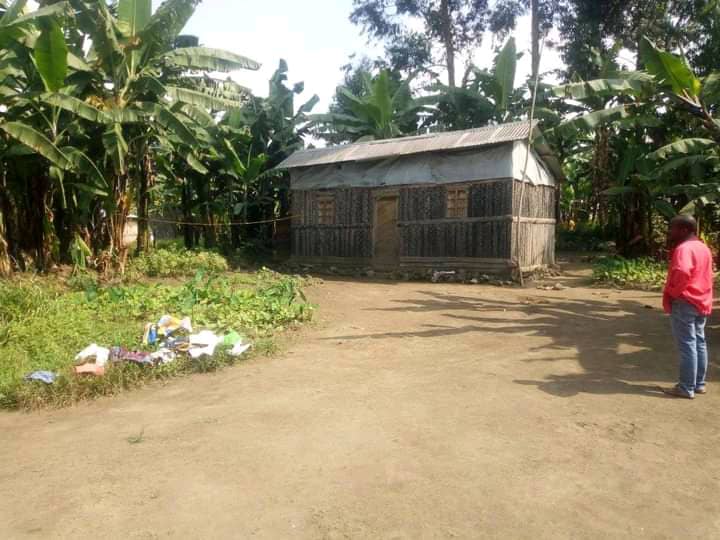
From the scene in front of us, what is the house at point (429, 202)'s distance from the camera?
12.9m

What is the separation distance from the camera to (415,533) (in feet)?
8.71

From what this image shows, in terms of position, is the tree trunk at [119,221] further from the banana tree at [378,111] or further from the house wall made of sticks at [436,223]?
the banana tree at [378,111]

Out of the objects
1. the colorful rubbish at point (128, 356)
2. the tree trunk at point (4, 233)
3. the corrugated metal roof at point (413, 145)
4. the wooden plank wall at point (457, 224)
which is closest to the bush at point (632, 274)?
the wooden plank wall at point (457, 224)

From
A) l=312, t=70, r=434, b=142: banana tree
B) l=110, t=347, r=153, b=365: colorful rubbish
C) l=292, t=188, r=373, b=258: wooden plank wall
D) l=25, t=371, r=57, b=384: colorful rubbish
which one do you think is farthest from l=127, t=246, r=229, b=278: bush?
l=25, t=371, r=57, b=384: colorful rubbish

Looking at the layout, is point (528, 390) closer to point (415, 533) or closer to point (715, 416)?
point (715, 416)

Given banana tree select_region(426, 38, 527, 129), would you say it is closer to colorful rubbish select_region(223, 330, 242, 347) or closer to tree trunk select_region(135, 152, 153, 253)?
tree trunk select_region(135, 152, 153, 253)

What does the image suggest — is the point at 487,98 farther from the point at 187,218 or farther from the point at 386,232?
the point at 187,218

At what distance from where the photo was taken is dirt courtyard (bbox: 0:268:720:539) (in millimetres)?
2781

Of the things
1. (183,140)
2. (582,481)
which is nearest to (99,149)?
(183,140)

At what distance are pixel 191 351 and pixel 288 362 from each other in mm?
1012

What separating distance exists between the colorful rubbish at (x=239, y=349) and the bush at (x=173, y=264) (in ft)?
20.0

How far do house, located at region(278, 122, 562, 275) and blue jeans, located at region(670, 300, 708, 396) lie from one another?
26.3ft

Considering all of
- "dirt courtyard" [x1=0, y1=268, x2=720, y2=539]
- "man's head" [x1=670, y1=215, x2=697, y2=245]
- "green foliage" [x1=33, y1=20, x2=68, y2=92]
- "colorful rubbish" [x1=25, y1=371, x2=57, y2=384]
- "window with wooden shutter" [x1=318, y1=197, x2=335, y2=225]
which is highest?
"green foliage" [x1=33, y1=20, x2=68, y2=92]

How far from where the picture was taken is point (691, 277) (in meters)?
4.52
